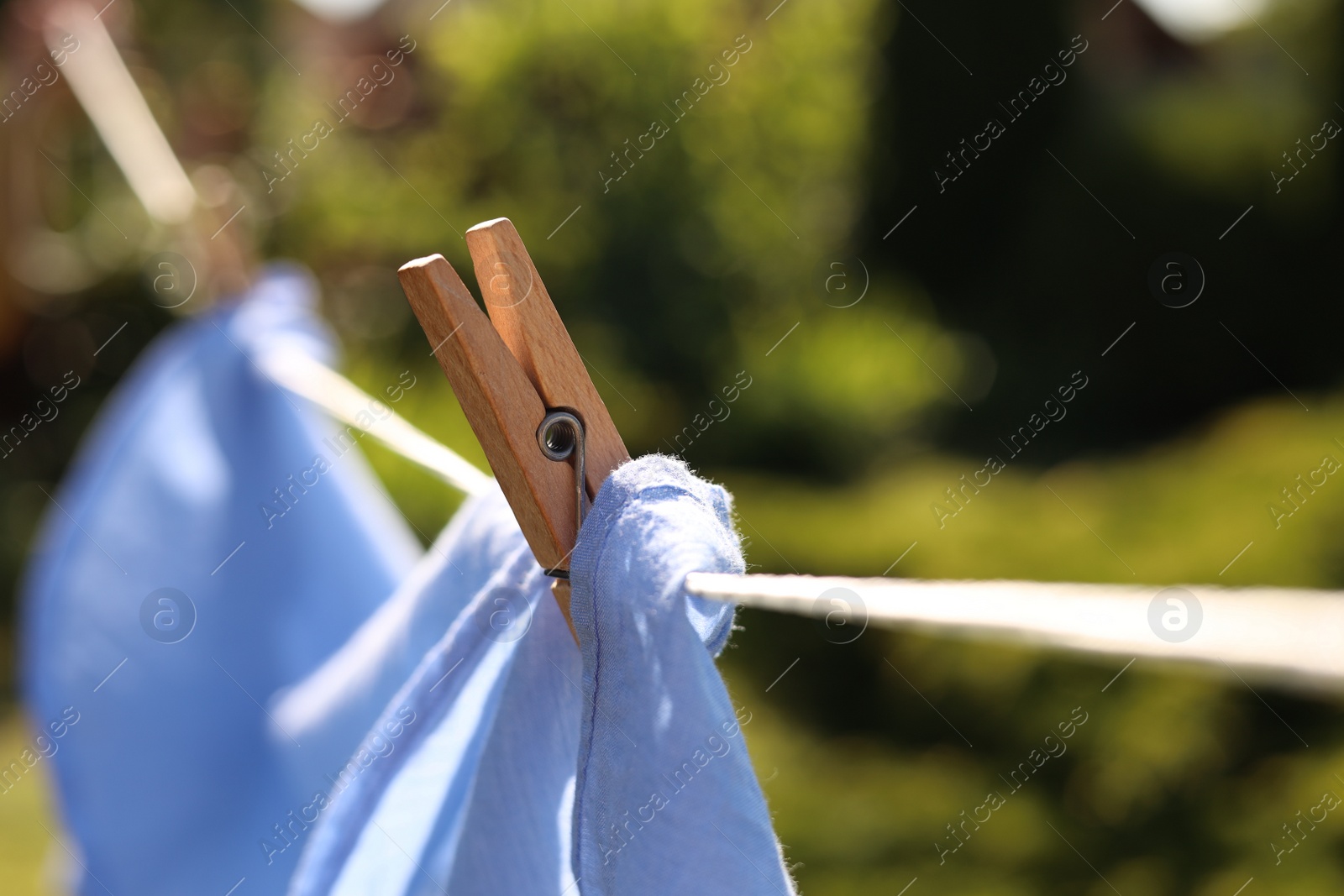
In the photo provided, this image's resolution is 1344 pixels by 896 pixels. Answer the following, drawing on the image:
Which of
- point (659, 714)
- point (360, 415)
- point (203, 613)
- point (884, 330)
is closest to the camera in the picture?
point (659, 714)

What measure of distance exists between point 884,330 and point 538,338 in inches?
170

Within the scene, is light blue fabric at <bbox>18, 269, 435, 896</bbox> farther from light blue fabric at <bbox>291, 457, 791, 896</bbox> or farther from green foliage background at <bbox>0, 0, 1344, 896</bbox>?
green foliage background at <bbox>0, 0, 1344, 896</bbox>

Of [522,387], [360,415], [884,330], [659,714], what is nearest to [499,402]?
[522,387]

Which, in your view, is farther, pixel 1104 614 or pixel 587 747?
pixel 587 747

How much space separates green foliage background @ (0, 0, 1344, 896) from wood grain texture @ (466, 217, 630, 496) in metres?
1.21

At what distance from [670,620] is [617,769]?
0.07 metres

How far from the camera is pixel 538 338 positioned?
492mm

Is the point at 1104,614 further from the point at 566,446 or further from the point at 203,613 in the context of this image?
the point at 203,613

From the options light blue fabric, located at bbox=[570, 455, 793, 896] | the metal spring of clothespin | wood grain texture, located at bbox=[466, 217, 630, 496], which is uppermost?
wood grain texture, located at bbox=[466, 217, 630, 496]

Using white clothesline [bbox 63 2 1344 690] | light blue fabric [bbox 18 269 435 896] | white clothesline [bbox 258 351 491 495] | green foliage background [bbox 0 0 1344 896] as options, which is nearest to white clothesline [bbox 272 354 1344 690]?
white clothesline [bbox 63 2 1344 690]

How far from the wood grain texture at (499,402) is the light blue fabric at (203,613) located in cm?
41

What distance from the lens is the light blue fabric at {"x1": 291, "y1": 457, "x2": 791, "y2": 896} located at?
0.42m

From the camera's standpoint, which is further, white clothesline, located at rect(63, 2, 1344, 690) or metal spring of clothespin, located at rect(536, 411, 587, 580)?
metal spring of clothespin, located at rect(536, 411, 587, 580)

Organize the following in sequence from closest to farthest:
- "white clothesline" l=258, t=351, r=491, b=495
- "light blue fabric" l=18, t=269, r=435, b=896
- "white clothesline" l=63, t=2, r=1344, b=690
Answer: "white clothesline" l=63, t=2, r=1344, b=690
"white clothesline" l=258, t=351, r=491, b=495
"light blue fabric" l=18, t=269, r=435, b=896
